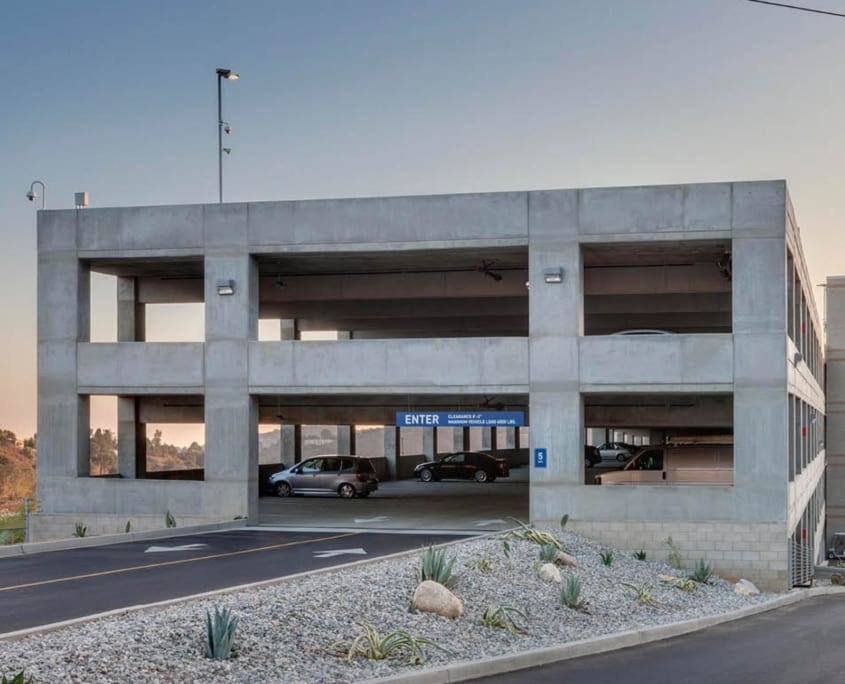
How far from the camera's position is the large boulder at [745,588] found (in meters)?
24.9

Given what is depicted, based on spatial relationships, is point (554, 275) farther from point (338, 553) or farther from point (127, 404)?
point (127, 404)

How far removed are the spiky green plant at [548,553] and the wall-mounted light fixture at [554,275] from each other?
7.63m

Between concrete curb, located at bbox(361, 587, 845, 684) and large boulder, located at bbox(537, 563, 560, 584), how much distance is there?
8.24 feet

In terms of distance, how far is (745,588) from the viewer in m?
25.2

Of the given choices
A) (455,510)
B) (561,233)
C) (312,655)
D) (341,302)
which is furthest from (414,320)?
(312,655)

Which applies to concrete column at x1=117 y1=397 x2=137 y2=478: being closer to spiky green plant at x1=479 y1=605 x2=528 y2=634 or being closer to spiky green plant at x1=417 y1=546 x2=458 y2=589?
spiky green plant at x1=417 y1=546 x2=458 y2=589

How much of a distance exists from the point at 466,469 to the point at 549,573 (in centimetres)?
3125

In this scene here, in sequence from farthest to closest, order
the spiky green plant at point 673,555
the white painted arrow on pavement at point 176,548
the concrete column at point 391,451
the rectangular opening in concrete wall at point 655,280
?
the concrete column at point 391,451, the rectangular opening in concrete wall at point 655,280, the spiky green plant at point 673,555, the white painted arrow on pavement at point 176,548

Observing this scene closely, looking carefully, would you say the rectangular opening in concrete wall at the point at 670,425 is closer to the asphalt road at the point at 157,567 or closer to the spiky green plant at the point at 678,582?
the spiky green plant at the point at 678,582

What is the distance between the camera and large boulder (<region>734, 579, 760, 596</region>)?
24.9m

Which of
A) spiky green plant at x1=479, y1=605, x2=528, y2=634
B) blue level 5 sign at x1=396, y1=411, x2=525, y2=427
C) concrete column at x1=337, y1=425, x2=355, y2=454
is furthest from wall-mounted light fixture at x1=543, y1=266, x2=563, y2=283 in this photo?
concrete column at x1=337, y1=425, x2=355, y2=454

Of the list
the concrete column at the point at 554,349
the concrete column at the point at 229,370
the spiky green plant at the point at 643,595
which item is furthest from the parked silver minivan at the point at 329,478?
the spiky green plant at the point at 643,595

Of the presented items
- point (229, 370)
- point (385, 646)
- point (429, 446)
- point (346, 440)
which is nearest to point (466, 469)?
point (346, 440)

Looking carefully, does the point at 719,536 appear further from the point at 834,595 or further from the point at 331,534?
the point at 331,534
